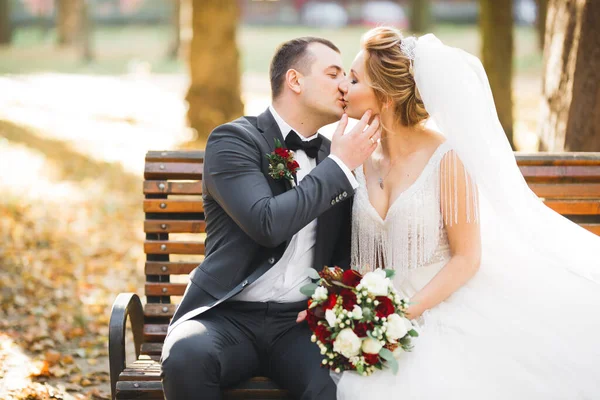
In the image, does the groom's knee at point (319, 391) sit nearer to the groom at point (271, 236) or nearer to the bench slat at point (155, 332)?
the groom at point (271, 236)

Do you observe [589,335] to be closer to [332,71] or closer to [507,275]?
[507,275]

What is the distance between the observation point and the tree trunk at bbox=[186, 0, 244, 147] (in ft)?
37.7

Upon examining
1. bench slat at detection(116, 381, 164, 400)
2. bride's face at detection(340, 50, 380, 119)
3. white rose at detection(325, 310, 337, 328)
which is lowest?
bench slat at detection(116, 381, 164, 400)

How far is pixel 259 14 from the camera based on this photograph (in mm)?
40969

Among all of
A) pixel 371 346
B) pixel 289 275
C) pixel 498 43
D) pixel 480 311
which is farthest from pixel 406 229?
pixel 498 43

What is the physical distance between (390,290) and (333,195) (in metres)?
0.55

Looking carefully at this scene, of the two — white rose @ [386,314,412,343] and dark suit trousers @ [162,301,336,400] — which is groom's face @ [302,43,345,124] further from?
white rose @ [386,314,412,343]

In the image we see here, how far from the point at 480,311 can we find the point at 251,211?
47.9 inches

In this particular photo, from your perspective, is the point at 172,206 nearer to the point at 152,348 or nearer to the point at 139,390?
the point at 152,348

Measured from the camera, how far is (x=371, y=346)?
294 cm

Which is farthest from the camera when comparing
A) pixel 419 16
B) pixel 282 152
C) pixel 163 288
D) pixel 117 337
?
pixel 419 16

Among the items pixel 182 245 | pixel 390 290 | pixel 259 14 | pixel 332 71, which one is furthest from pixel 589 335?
pixel 259 14

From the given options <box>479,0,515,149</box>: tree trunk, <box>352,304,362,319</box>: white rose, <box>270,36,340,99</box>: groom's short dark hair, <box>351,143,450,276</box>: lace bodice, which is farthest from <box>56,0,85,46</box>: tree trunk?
<box>352,304,362,319</box>: white rose

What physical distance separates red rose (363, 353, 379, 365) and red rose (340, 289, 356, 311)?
0.21m
